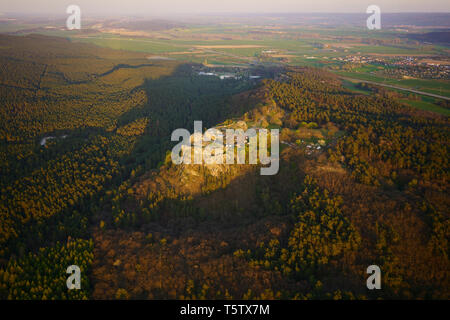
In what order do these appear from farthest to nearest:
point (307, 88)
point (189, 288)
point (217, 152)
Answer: point (307, 88), point (217, 152), point (189, 288)

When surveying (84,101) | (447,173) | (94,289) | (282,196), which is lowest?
(94,289)

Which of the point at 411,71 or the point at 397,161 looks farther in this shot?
the point at 411,71

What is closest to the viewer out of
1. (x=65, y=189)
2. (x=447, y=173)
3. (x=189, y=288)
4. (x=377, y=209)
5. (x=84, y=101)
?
(x=189, y=288)

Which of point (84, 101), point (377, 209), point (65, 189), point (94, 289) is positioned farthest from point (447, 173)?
point (84, 101)

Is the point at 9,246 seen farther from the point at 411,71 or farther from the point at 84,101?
the point at 411,71

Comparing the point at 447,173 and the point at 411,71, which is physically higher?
the point at 411,71

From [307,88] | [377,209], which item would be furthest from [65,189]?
[307,88]
